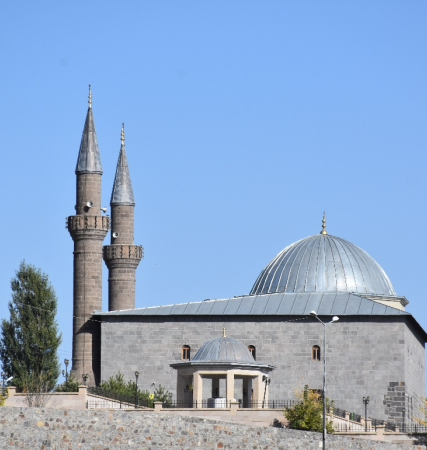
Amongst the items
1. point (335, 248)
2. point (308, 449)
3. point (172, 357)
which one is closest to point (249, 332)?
point (172, 357)

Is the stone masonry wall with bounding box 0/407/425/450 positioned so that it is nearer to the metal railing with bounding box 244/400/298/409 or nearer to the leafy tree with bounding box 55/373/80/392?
the metal railing with bounding box 244/400/298/409

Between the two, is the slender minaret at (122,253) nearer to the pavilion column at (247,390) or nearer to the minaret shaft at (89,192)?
the minaret shaft at (89,192)

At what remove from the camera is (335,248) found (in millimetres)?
65375

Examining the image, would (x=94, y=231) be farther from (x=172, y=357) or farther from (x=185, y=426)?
(x=185, y=426)

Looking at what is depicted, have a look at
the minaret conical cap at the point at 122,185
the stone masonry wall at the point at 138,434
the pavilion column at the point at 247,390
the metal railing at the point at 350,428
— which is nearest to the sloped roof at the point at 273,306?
the pavilion column at the point at 247,390

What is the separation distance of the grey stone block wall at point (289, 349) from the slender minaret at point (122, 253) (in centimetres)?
543

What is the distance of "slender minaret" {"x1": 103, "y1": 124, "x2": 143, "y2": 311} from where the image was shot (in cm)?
6625

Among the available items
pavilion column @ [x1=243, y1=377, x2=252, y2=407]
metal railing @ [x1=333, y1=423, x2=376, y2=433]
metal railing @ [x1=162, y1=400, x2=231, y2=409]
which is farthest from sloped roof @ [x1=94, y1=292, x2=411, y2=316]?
metal railing @ [x1=162, y1=400, x2=231, y2=409]

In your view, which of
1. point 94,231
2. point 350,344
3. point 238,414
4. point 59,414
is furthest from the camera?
point 94,231

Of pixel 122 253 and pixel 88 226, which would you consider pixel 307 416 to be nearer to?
pixel 88 226

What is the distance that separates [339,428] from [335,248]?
15.8 meters

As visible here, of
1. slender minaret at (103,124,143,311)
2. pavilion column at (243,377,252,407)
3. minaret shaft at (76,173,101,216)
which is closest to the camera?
pavilion column at (243,377,252,407)

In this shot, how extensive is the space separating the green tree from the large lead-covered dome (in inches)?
400

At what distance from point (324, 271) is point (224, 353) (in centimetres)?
1218
